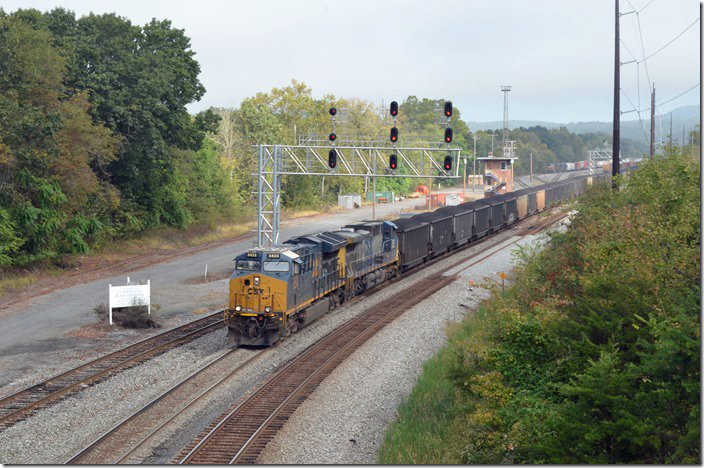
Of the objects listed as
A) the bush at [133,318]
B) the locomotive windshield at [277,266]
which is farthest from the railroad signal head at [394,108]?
the bush at [133,318]

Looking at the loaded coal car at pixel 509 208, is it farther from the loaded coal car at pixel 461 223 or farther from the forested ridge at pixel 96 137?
the forested ridge at pixel 96 137

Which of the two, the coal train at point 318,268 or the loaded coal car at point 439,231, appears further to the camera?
the loaded coal car at point 439,231

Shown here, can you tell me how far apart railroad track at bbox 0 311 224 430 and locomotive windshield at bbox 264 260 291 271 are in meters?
4.58

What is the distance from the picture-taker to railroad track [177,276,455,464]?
16094mm

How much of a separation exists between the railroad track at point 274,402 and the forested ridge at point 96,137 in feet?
55.5

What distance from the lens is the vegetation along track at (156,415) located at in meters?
15.9

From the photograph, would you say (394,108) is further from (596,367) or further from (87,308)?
(596,367)

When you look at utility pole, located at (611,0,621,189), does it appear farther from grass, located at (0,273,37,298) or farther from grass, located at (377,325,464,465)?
grass, located at (0,273,37,298)

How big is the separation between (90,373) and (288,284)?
23.1 ft

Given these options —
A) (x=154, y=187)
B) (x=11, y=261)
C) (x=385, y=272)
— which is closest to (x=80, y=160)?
(x=11, y=261)

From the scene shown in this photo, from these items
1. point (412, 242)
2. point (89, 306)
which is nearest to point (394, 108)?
point (412, 242)

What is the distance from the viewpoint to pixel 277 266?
2555 cm

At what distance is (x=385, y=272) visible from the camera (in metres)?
38.6

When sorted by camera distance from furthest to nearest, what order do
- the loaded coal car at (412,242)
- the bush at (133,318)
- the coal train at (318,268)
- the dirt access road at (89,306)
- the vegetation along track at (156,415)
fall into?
the loaded coal car at (412,242) → the bush at (133,318) → the dirt access road at (89,306) → the coal train at (318,268) → the vegetation along track at (156,415)
